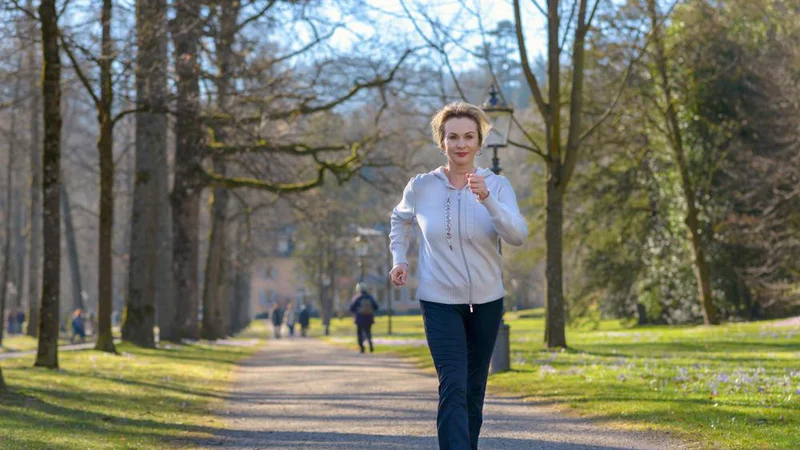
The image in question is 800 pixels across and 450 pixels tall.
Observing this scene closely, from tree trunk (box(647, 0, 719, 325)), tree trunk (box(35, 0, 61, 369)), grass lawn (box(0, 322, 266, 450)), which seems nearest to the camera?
grass lawn (box(0, 322, 266, 450))

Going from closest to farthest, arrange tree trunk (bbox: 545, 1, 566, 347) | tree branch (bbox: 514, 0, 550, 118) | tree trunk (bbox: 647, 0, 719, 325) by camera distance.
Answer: tree branch (bbox: 514, 0, 550, 118) < tree trunk (bbox: 545, 1, 566, 347) < tree trunk (bbox: 647, 0, 719, 325)

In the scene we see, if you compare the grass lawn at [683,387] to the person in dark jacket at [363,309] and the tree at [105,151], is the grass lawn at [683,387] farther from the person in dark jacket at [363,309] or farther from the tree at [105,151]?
the tree at [105,151]

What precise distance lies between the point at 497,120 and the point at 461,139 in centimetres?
1201

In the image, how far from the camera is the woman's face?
20.5ft

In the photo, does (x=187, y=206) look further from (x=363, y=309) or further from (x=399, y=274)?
(x=399, y=274)

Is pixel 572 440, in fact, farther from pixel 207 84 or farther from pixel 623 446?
pixel 207 84

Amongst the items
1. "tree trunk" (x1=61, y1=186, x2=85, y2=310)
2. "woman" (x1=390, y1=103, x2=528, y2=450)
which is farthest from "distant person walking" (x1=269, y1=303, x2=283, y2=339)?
"woman" (x1=390, y1=103, x2=528, y2=450)

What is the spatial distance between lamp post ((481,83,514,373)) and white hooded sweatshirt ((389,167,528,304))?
10.1m

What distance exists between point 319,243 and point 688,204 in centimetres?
2965

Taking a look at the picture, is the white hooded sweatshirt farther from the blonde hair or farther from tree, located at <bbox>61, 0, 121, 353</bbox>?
tree, located at <bbox>61, 0, 121, 353</bbox>

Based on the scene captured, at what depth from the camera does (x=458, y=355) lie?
617 cm

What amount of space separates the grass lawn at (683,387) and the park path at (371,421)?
0.42m

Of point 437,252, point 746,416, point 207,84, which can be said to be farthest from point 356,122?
point 437,252

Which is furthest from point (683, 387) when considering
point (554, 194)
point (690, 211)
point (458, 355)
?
point (690, 211)
